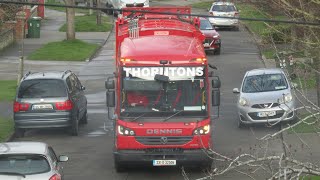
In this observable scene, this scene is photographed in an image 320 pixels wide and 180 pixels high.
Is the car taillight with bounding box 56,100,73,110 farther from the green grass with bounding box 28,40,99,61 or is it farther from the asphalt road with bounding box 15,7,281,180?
the green grass with bounding box 28,40,99,61

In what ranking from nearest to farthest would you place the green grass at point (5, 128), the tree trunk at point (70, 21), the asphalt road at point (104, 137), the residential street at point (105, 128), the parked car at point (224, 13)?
the asphalt road at point (104, 137)
the residential street at point (105, 128)
the green grass at point (5, 128)
the tree trunk at point (70, 21)
the parked car at point (224, 13)

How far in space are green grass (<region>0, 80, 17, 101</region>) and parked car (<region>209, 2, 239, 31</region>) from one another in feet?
70.7

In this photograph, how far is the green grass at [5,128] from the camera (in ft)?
78.9

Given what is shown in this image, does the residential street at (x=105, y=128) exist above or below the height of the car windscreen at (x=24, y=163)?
below

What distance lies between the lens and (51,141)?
24125 millimetres

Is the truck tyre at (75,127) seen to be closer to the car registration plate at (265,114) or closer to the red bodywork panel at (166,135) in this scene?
the car registration plate at (265,114)

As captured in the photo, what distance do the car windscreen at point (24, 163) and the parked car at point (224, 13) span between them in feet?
130

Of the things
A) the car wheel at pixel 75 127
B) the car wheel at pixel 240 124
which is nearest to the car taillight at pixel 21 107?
the car wheel at pixel 75 127

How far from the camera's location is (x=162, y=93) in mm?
18188

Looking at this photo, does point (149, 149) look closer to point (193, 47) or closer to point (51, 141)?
point (193, 47)

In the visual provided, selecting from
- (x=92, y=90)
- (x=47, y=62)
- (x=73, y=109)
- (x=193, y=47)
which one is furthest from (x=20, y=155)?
(x=47, y=62)

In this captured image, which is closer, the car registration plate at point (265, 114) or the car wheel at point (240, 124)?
the car registration plate at point (265, 114)

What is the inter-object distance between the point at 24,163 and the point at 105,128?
37.5 ft

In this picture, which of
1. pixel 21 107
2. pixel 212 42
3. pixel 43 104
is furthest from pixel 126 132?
pixel 212 42
